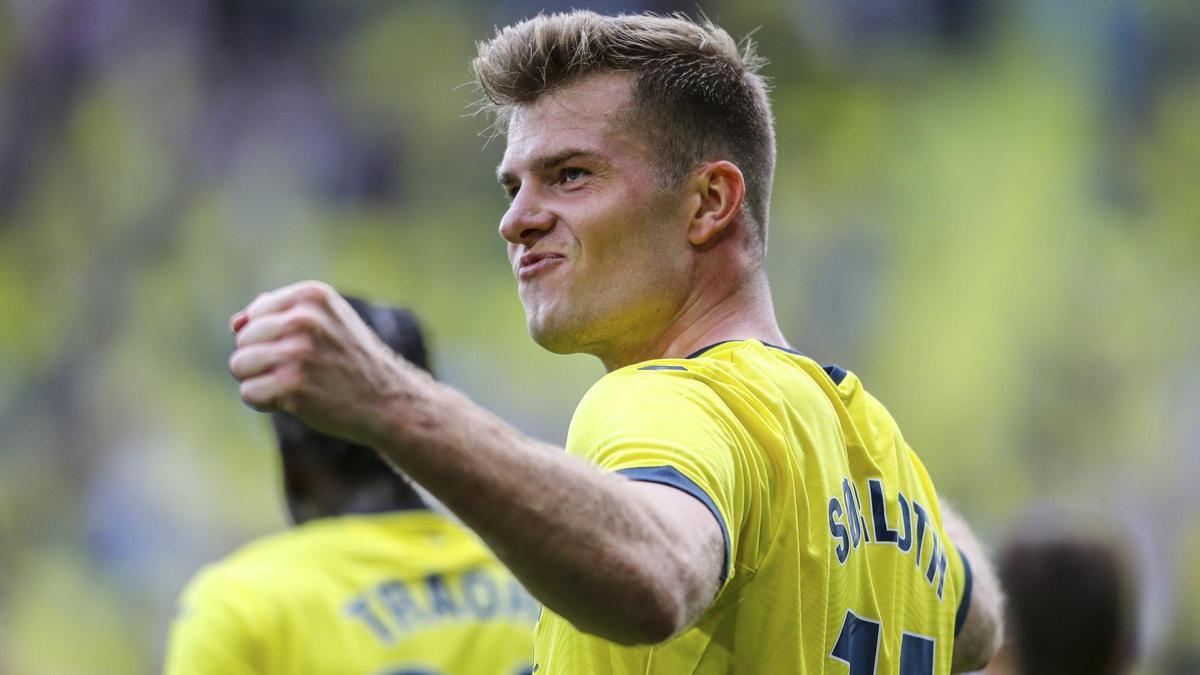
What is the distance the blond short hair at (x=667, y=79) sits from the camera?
2.57m

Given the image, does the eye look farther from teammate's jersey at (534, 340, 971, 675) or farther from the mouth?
teammate's jersey at (534, 340, 971, 675)

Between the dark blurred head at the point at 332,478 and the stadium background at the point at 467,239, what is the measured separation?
204 inches

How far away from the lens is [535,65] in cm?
263

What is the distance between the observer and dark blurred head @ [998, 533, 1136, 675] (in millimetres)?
3699

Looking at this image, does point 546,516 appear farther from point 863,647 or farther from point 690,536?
point 863,647

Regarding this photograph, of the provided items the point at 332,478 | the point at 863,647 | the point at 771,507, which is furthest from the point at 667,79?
the point at 332,478

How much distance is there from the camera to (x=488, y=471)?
158 centimetres

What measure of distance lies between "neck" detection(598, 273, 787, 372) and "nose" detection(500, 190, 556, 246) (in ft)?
0.82

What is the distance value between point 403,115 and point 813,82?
2.62 meters

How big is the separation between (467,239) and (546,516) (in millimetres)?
7456

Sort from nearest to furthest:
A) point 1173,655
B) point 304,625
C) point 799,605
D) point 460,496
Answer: point 460,496, point 799,605, point 304,625, point 1173,655

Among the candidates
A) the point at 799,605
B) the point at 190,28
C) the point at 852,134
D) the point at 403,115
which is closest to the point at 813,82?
the point at 852,134

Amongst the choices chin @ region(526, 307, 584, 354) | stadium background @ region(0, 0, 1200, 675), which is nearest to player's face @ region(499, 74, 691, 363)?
chin @ region(526, 307, 584, 354)

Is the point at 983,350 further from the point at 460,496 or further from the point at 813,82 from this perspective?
the point at 460,496
